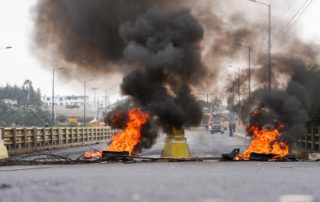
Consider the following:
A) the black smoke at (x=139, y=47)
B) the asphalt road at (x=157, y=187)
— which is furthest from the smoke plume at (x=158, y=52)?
the asphalt road at (x=157, y=187)

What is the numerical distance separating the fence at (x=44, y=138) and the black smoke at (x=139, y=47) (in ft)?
20.3

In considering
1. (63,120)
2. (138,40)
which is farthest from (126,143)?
(63,120)

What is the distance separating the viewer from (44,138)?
41625 mm

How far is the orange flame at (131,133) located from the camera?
25.9 metres

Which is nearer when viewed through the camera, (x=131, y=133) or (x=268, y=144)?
(x=131, y=133)

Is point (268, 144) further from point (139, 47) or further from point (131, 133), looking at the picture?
point (139, 47)

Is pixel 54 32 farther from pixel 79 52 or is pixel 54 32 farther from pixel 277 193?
pixel 277 193

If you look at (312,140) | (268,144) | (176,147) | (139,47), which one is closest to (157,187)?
(176,147)

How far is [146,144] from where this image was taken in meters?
26.7

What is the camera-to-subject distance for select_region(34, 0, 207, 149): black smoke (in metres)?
26.3

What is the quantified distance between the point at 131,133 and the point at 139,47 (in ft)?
11.7

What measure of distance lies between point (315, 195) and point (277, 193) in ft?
2.16

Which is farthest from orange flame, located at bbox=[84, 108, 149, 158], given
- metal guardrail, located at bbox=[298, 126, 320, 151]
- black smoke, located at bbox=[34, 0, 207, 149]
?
metal guardrail, located at bbox=[298, 126, 320, 151]

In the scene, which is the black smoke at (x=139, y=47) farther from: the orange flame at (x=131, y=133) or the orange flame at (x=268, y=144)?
the orange flame at (x=268, y=144)
